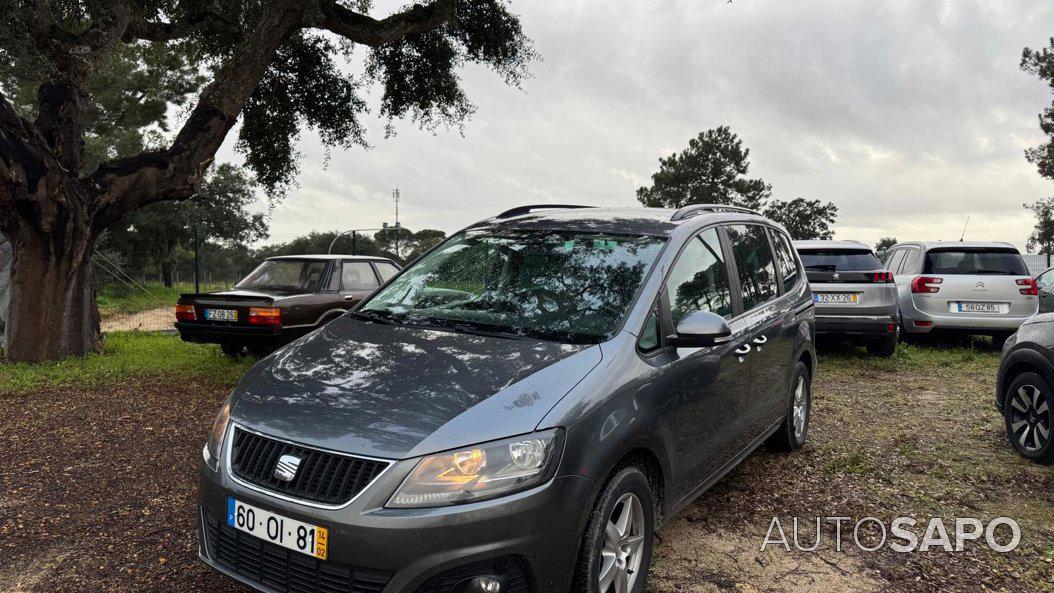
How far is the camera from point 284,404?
2646 millimetres

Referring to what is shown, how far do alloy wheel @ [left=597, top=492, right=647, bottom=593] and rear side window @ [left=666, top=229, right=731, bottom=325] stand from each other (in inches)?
35.9

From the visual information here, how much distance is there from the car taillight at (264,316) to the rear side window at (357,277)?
4.18 feet

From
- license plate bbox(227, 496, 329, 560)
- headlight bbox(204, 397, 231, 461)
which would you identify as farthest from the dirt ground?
license plate bbox(227, 496, 329, 560)

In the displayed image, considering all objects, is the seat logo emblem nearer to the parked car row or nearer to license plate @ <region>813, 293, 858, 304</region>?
the parked car row

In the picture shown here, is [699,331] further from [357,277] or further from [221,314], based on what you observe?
[357,277]

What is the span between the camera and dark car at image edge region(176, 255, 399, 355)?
8125 millimetres

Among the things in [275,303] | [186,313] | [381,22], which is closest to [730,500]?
[275,303]

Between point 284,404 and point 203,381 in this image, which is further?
point 203,381

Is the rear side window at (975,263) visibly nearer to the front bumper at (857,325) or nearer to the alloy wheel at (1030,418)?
the front bumper at (857,325)

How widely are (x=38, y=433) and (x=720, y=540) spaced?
18.6 ft

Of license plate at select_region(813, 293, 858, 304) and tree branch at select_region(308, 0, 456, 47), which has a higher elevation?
tree branch at select_region(308, 0, 456, 47)

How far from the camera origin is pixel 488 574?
2.28 metres

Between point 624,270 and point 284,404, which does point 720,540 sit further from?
point 284,404

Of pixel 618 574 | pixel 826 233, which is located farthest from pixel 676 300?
pixel 826 233
